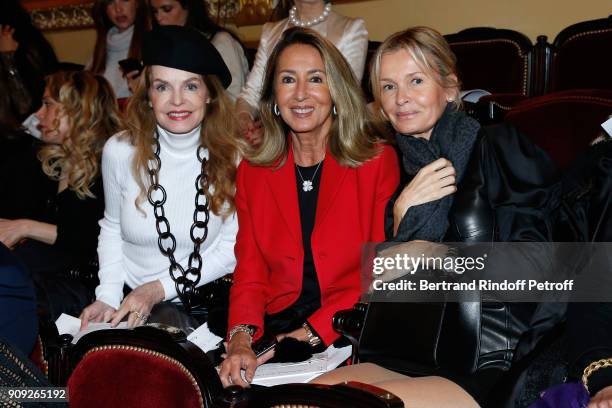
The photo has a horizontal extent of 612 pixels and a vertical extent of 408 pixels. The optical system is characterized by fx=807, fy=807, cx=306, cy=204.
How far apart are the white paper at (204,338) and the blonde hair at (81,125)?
86 centimetres

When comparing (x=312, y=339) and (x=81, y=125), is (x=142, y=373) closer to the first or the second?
(x=312, y=339)

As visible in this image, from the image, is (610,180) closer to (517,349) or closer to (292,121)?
(517,349)

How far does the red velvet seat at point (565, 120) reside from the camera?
7.86 ft

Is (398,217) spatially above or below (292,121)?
below

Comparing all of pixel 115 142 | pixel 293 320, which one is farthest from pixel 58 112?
pixel 293 320

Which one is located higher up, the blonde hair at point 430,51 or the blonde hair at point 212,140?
the blonde hair at point 430,51

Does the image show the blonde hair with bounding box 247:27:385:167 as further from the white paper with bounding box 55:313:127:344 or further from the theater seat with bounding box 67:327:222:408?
the theater seat with bounding box 67:327:222:408

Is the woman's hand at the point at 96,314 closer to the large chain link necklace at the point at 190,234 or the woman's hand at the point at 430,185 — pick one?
the large chain link necklace at the point at 190,234

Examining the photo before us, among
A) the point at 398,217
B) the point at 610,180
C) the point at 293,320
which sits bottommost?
the point at 293,320

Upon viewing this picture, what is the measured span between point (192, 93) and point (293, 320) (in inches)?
33.5

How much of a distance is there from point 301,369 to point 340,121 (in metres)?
0.77

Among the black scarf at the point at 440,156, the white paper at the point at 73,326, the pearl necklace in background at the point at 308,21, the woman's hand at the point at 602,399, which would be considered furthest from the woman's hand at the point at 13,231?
the woman's hand at the point at 602,399

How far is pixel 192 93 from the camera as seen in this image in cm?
273

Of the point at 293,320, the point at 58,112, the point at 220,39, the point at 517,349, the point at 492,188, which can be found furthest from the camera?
the point at 220,39
